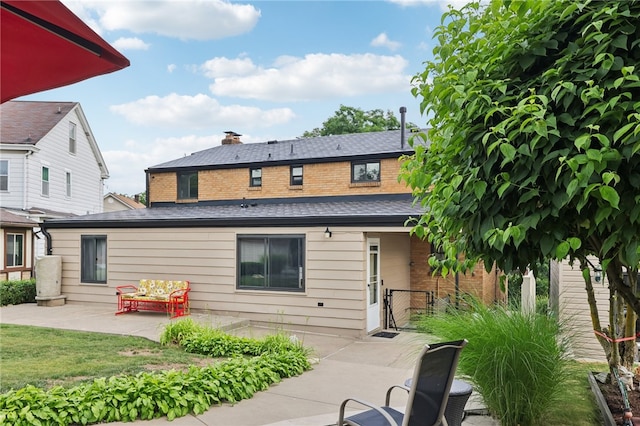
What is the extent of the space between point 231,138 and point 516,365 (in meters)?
19.0

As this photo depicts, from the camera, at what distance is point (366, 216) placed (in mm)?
10086

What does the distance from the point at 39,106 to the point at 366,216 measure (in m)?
21.0

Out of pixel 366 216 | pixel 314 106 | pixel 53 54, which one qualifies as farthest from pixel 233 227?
pixel 314 106

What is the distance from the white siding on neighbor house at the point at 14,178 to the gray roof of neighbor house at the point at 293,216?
752 centimetres

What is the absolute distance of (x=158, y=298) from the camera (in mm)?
11703

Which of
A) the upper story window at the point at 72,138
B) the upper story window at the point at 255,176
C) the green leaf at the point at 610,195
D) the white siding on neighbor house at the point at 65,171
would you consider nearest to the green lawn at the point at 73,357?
the green leaf at the point at 610,195

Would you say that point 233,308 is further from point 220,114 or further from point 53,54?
point 220,114

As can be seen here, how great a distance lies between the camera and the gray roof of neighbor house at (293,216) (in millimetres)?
10305

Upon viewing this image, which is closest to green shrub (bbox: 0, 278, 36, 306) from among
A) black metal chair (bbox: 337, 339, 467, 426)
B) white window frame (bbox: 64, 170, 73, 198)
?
white window frame (bbox: 64, 170, 73, 198)

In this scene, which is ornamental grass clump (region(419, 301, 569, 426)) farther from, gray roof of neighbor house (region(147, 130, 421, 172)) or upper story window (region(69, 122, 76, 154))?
upper story window (region(69, 122, 76, 154))

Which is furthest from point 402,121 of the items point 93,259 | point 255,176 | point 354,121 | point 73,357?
point 354,121

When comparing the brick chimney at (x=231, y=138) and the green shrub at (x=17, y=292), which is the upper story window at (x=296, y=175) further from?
the green shrub at (x=17, y=292)

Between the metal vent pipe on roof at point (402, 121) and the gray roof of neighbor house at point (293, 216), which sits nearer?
the gray roof of neighbor house at point (293, 216)

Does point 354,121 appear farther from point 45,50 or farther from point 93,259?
point 45,50
